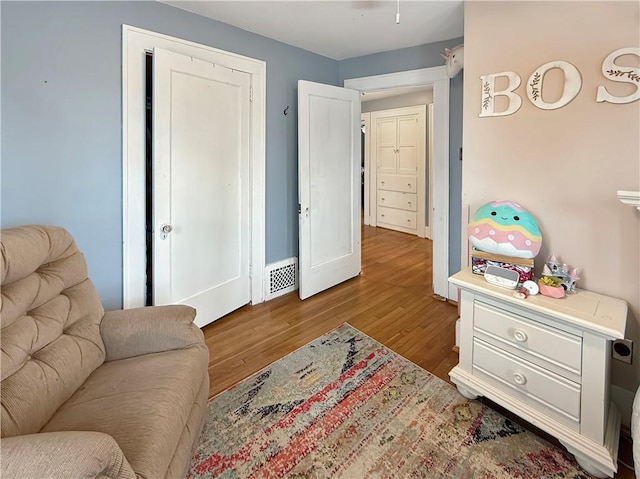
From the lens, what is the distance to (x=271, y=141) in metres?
3.16

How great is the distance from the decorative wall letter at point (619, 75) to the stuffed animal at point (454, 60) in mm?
1131

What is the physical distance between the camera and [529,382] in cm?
168

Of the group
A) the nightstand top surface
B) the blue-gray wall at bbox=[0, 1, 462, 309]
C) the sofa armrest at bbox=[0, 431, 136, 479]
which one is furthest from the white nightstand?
the blue-gray wall at bbox=[0, 1, 462, 309]

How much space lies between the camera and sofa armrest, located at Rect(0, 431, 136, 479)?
815 mm

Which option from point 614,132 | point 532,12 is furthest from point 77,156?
point 614,132

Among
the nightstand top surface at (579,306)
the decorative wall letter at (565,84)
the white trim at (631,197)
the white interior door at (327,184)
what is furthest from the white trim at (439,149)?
the white trim at (631,197)

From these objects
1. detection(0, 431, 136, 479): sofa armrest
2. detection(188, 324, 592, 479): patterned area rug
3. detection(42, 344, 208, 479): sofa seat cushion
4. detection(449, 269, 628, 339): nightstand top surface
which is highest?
detection(449, 269, 628, 339): nightstand top surface

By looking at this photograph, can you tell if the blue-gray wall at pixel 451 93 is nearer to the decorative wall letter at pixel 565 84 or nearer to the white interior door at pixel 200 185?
the decorative wall letter at pixel 565 84

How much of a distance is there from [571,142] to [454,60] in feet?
4.15

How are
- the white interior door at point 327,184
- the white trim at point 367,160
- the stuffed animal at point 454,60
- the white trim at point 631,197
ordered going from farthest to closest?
1. the white trim at point 367,160
2. the white interior door at point 327,184
3. the stuffed animal at point 454,60
4. the white trim at point 631,197

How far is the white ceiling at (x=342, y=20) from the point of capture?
7.84 ft

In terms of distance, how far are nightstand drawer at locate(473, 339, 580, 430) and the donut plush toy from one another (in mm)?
498

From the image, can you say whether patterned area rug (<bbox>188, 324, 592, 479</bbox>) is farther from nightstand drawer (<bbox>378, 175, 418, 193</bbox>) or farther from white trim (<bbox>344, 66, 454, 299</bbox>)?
nightstand drawer (<bbox>378, 175, 418, 193</bbox>)

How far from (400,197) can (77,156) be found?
17.2ft
